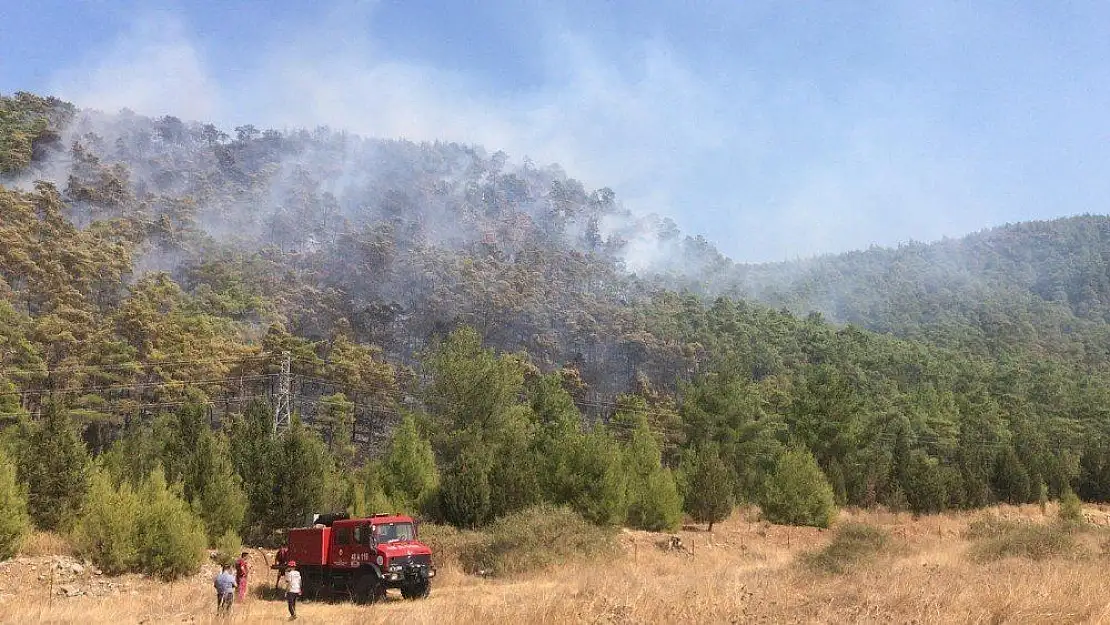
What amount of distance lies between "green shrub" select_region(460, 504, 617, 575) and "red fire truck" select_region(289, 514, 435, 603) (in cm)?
489

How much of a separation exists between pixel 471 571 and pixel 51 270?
69793 mm

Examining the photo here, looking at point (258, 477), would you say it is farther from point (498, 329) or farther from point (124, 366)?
point (498, 329)

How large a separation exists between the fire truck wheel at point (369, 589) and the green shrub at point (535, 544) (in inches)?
235

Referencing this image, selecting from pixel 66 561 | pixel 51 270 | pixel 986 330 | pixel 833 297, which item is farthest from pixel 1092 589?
pixel 833 297

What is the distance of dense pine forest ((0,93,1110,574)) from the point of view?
33594 millimetres

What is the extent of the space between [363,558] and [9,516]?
1202 cm

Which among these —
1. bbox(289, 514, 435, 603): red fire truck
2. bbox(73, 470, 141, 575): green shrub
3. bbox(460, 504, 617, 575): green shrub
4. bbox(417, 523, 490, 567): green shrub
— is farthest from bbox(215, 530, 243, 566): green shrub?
bbox(460, 504, 617, 575): green shrub

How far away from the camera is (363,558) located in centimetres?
2070

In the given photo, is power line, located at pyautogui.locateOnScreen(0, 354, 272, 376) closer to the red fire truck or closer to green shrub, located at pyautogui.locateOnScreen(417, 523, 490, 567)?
green shrub, located at pyautogui.locateOnScreen(417, 523, 490, 567)

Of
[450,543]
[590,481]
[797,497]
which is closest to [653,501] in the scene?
[590,481]

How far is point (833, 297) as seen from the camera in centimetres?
19012

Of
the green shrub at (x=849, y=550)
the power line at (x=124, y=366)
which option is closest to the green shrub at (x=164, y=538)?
the green shrub at (x=849, y=550)

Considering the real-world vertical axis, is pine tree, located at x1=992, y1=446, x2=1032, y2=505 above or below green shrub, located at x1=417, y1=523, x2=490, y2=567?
below

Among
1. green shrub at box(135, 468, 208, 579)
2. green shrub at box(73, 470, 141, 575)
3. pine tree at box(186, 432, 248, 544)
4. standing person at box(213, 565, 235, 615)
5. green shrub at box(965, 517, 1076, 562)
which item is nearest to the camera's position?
standing person at box(213, 565, 235, 615)
